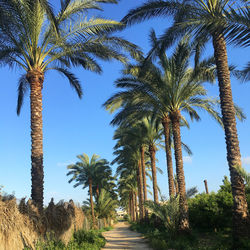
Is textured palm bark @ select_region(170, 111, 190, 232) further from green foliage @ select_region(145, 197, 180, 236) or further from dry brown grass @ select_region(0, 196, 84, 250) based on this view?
dry brown grass @ select_region(0, 196, 84, 250)

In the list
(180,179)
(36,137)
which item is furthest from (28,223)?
(180,179)

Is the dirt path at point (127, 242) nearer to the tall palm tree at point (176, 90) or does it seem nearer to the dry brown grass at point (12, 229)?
the tall palm tree at point (176, 90)

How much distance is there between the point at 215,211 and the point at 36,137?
9.92 meters

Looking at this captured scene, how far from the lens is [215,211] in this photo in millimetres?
14625

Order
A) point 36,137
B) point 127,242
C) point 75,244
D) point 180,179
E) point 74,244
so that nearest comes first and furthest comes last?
point 75,244 < point 74,244 < point 36,137 < point 180,179 < point 127,242

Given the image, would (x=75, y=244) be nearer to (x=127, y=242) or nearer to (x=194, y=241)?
(x=194, y=241)

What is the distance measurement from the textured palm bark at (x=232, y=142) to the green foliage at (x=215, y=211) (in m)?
5.06

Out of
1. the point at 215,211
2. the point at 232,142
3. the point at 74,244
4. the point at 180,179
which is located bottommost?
the point at 74,244

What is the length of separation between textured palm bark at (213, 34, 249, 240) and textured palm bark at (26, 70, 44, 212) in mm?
7213

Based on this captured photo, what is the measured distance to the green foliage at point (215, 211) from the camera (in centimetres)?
1441

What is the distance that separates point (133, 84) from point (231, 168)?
8.94m

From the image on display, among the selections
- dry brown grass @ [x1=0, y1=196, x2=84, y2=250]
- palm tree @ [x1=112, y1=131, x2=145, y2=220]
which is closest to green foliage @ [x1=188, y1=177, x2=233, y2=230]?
dry brown grass @ [x1=0, y1=196, x2=84, y2=250]

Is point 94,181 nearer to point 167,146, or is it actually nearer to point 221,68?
point 167,146

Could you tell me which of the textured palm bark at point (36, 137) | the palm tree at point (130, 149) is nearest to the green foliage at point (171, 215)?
the textured palm bark at point (36, 137)
